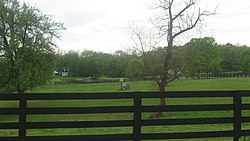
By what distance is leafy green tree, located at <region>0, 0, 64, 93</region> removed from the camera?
40562 mm

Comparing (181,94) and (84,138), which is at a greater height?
(181,94)

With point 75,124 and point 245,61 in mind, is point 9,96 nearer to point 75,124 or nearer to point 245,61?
point 75,124

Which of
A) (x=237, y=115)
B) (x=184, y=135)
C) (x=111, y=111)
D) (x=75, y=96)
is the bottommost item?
(x=184, y=135)

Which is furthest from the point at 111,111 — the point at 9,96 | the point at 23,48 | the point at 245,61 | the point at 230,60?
the point at 230,60

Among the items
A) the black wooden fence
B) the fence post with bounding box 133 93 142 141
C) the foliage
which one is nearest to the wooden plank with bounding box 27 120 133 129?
the black wooden fence

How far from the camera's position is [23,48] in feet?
137

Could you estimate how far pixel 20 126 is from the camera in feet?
24.7

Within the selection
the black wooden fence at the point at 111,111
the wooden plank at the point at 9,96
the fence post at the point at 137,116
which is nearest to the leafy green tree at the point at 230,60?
the black wooden fence at the point at 111,111

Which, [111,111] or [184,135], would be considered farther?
[184,135]

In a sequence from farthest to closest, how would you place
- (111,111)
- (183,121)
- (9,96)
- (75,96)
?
(183,121) → (111,111) → (75,96) → (9,96)

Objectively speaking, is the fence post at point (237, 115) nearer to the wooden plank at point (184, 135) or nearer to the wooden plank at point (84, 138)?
the wooden plank at point (184, 135)

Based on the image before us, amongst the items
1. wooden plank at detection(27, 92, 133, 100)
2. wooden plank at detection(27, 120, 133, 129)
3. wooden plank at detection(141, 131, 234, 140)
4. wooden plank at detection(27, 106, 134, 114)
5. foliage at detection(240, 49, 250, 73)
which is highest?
foliage at detection(240, 49, 250, 73)

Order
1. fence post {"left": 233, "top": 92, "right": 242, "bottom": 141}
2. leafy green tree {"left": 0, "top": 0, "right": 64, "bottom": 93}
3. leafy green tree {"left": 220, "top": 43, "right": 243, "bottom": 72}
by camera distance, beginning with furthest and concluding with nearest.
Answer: leafy green tree {"left": 220, "top": 43, "right": 243, "bottom": 72} < leafy green tree {"left": 0, "top": 0, "right": 64, "bottom": 93} < fence post {"left": 233, "top": 92, "right": 242, "bottom": 141}

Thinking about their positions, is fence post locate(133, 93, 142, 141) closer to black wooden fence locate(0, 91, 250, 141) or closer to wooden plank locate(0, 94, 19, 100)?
black wooden fence locate(0, 91, 250, 141)
